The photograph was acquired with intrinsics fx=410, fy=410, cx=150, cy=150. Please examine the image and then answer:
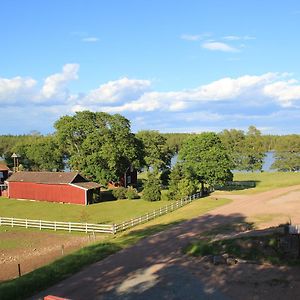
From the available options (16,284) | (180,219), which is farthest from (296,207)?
(16,284)

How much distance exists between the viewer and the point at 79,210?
49844 mm

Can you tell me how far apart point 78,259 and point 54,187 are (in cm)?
3259

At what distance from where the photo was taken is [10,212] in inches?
1925

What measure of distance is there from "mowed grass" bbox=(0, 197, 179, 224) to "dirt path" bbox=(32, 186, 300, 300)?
16235 mm

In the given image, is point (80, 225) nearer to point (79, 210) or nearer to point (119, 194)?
point (79, 210)

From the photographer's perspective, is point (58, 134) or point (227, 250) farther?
point (58, 134)

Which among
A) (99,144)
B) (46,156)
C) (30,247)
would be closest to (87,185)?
(99,144)

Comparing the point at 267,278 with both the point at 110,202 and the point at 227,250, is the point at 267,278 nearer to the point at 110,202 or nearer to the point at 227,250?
the point at 227,250

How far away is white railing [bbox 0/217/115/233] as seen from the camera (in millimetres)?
36850

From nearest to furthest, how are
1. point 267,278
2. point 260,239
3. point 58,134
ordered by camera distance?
point 267,278 < point 260,239 < point 58,134

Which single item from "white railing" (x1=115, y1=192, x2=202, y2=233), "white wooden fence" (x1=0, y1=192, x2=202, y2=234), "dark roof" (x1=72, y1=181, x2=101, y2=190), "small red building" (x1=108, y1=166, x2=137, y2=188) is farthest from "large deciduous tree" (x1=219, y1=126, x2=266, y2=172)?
"white wooden fence" (x1=0, y1=192, x2=202, y2=234)

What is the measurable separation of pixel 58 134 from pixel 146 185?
19.3 metres

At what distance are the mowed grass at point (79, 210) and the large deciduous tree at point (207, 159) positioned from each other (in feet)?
26.7

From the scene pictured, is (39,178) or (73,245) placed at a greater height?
(39,178)
